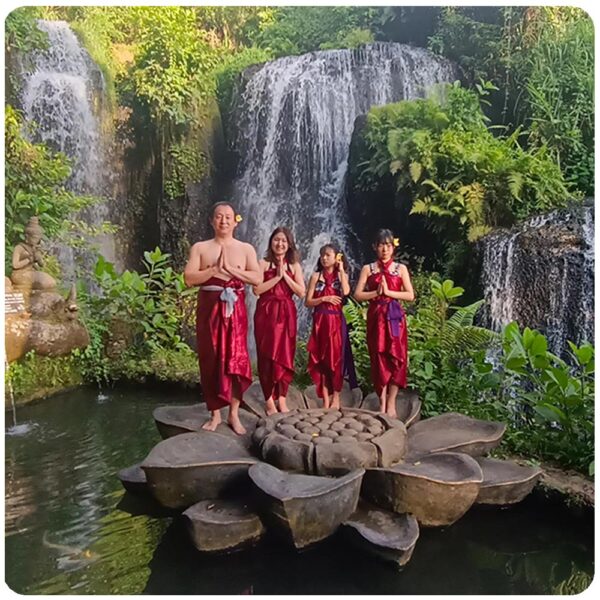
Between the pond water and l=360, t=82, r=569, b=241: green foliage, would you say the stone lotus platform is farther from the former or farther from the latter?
l=360, t=82, r=569, b=241: green foliage

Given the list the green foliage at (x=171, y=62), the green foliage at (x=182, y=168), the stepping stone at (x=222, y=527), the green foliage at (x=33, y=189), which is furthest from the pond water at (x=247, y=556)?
the green foliage at (x=171, y=62)

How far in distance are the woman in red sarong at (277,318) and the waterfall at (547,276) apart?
1386mm

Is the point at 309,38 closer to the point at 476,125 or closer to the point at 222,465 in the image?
the point at 476,125

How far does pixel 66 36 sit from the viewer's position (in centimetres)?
376

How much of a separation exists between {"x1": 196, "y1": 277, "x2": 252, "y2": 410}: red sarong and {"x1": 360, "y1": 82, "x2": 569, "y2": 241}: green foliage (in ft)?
5.43

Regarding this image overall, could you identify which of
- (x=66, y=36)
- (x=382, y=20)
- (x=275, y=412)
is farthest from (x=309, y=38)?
(x=275, y=412)

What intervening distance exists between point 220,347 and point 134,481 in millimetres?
623

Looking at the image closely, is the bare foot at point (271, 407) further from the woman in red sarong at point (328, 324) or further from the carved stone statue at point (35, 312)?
the carved stone statue at point (35, 312)

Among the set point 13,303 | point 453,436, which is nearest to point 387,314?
point 453,436

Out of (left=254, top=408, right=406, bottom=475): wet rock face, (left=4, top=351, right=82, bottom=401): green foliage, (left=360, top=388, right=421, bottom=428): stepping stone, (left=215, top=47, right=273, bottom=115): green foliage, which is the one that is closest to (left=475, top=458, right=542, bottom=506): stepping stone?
(left=254, top=408, right=406, bottom=475): wet rock face

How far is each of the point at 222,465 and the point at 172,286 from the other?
2347 millimetres

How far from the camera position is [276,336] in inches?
105

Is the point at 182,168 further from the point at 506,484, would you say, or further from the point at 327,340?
the point at 506,484

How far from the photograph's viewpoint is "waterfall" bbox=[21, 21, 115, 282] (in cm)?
412
